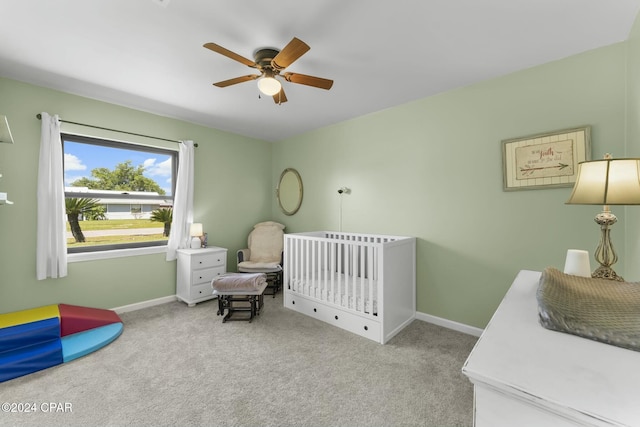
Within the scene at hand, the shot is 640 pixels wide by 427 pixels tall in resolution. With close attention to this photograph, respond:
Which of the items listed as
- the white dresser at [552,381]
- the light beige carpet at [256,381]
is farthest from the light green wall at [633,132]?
the white dresser at [552,381]

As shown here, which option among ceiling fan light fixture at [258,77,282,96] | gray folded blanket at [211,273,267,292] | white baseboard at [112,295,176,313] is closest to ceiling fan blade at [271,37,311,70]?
ceiling fan light fixture at [258,77,282,96]

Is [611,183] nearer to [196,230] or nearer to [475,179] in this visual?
[475,179]

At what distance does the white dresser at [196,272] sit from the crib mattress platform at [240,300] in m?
0.43

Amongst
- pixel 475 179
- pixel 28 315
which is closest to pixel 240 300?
pixel 28 315

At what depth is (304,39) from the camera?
1.88 meters

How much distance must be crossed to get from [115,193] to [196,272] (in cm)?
134

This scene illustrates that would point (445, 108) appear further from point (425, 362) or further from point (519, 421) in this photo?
point (519, 421)

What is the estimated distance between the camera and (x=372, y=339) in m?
2.42

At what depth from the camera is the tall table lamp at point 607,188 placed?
1.11 metres

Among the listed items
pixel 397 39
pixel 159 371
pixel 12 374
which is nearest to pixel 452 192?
pixel 397 39

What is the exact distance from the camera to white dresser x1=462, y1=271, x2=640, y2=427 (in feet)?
1.78

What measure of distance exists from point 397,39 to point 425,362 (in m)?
2.42

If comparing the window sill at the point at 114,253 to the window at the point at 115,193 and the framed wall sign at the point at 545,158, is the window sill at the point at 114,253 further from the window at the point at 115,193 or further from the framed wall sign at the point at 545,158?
the framed wall sign at the point at 545,158

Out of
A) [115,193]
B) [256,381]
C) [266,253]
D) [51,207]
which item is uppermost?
[115,193]
